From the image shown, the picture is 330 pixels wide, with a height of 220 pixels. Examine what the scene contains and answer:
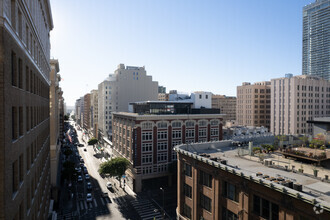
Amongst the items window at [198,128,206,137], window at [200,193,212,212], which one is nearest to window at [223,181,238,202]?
window at [200,193,212,212]

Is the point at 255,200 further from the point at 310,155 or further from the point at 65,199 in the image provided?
the point at 65,199

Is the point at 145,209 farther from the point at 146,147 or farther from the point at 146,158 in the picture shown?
the point at 146,147

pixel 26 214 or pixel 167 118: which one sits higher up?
pixel 167 118

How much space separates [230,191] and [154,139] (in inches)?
1619

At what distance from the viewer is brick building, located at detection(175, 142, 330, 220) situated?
18.6 meters

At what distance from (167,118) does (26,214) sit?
166 feet

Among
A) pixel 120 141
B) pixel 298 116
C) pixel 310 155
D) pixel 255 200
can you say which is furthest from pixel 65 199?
pixel 298 116

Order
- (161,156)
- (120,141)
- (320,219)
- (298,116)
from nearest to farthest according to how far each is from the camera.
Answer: (320,219) → (161,156) → (120,141) → (298,116)

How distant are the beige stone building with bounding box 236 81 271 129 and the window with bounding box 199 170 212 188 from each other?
318 ft

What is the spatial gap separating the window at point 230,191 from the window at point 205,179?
2795 mm

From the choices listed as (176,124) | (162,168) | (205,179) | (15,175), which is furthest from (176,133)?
(15,175)

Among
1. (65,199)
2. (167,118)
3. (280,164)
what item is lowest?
(65,199)

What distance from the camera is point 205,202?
3047 centimetres

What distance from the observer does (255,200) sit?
74.8ft
